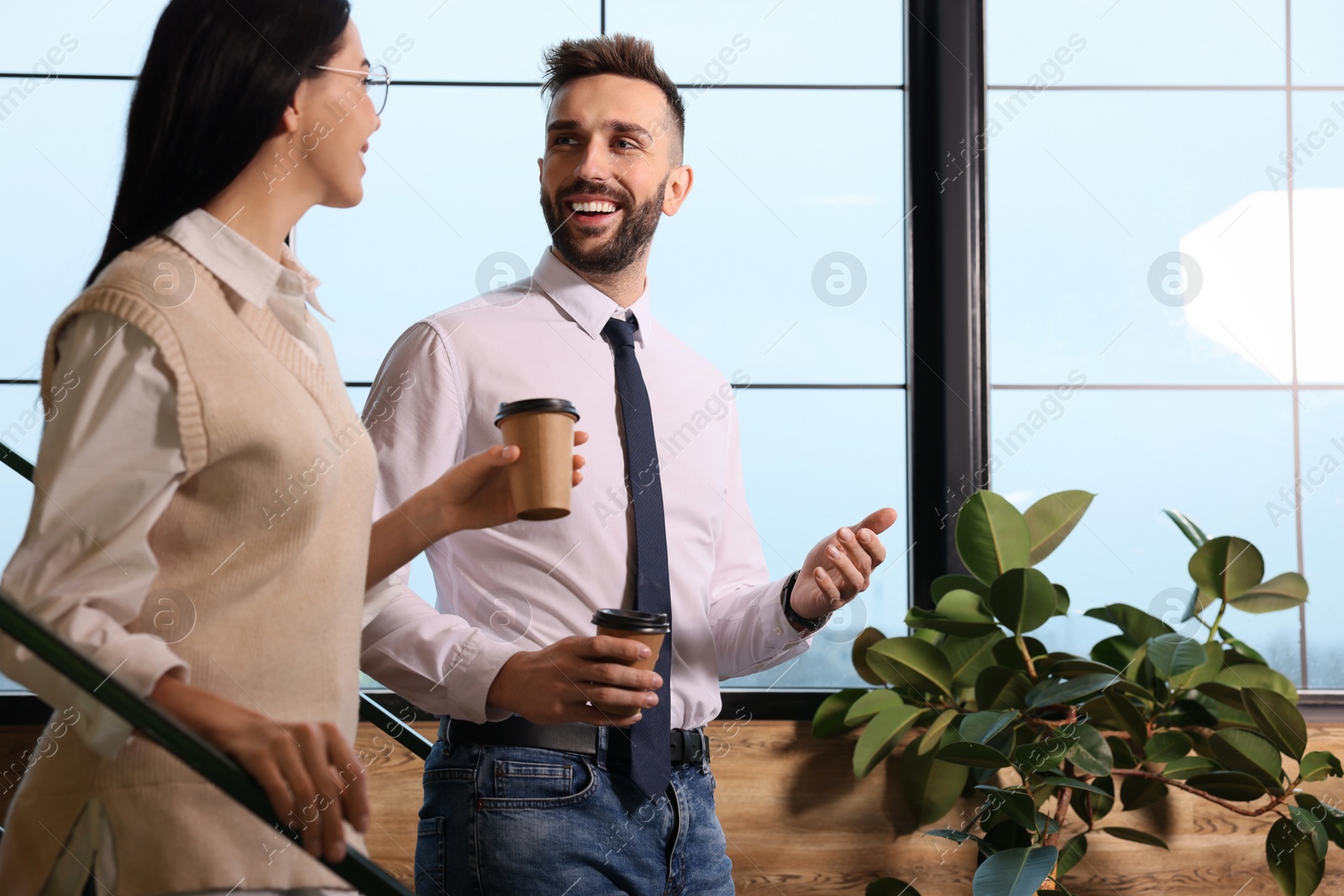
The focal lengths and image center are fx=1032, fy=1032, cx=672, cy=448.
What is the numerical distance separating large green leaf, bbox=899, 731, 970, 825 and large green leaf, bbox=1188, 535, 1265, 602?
1.90 feet

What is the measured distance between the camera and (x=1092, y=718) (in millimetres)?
1967

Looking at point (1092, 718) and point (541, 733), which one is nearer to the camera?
point (541, 733)

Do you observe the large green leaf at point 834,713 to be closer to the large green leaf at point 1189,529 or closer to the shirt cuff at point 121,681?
the large green leaf at point 1189,529

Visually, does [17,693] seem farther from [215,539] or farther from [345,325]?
[215,539]

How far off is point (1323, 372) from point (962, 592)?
1159mm

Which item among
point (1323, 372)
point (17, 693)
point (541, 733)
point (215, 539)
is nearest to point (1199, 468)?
point (1323, 372)

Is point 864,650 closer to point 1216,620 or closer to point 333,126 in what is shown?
point 1216,620

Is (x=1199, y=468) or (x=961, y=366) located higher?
(x=961, y=366)

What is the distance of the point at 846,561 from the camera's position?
Answer: 57.1 inches

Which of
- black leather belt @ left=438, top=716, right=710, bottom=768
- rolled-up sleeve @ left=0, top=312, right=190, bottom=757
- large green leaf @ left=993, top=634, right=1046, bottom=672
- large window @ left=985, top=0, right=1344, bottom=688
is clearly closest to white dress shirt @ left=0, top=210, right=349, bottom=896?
rolled-up sleeve @ left=0, top=312, right=190, bottom=757

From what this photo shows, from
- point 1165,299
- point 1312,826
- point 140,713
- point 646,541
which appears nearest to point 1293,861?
point 1312,826

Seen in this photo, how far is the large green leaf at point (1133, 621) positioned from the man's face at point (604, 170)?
1.15 m

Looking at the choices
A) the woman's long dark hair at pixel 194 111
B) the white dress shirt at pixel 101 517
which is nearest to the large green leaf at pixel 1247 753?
the white dress shirt at pixel 101 517

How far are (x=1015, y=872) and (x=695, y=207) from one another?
1.51 m
